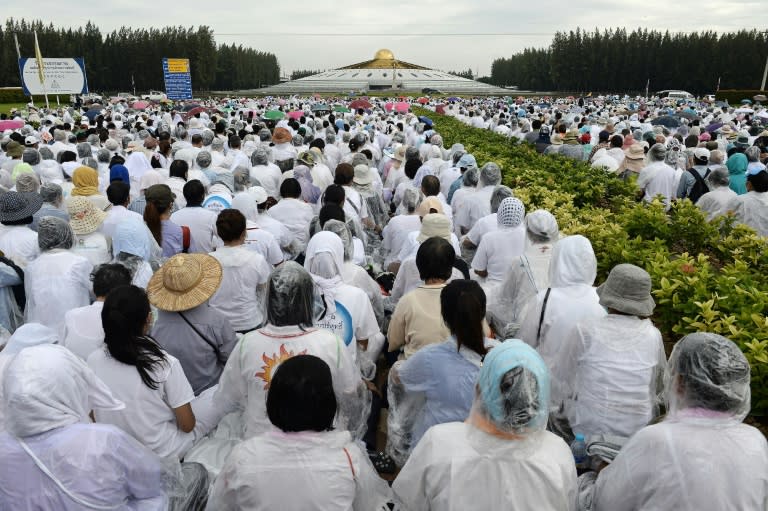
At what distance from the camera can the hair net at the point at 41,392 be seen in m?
2.08

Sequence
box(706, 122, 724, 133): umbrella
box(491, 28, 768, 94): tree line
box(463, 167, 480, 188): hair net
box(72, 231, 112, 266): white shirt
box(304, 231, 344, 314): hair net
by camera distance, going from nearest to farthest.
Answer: box(304, 231, 344, 314): hair net → box(72, 231, 112, 266): white shirt → box(463, 167, 480, 188): hair net → box(706, 122, 724, 133): umbrella → box(491, 28, 768, 94): tree line

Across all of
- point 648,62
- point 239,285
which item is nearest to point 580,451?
point 239,285

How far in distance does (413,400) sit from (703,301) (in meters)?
2.54

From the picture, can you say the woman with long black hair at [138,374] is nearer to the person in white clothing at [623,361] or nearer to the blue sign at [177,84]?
the person in white clothing at [623,361]

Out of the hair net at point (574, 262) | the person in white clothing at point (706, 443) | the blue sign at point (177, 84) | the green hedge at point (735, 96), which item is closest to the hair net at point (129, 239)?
the hair net at point (574, 262)

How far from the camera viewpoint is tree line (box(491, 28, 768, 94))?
220ft

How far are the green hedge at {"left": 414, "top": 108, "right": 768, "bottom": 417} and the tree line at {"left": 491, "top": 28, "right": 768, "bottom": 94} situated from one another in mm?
72310

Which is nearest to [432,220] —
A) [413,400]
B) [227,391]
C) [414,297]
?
[414,297]

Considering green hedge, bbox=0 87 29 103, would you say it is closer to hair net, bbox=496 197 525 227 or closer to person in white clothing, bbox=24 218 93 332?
person in white clothing, bbox=24 218 93 332

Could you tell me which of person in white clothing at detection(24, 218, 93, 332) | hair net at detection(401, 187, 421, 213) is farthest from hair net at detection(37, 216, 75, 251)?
hair net at detection(401, 187, 421, 213)

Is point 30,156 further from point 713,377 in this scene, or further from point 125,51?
point 125,51

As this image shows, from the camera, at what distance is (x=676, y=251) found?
621cm

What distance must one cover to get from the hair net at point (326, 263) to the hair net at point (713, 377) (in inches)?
90.1

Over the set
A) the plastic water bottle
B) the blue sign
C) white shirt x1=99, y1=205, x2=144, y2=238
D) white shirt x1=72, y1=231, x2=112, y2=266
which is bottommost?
the plastic water bottle
